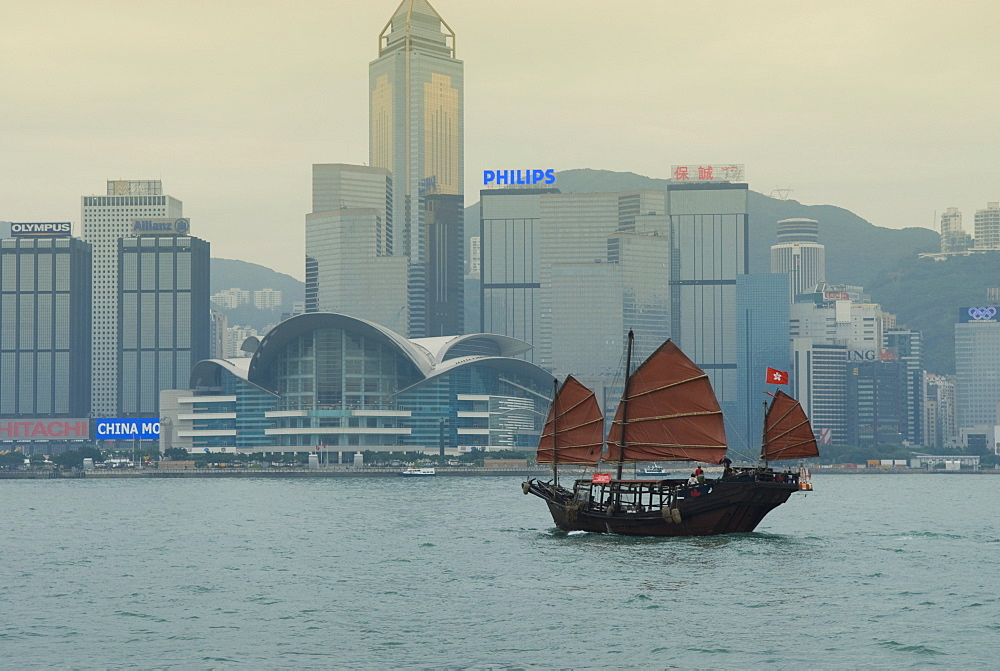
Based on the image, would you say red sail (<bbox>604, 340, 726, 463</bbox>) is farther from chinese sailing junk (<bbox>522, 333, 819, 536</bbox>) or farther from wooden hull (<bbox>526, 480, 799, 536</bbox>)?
wooden hull (<bbox>526, 480, 799, 536</bbox>)

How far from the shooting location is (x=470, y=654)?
40.5 m

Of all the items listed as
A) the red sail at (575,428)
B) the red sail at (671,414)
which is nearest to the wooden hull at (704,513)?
the red sail at (671,414)

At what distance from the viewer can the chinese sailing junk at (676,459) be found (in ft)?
238

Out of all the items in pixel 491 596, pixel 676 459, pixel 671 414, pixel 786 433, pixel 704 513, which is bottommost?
pixel 491 596

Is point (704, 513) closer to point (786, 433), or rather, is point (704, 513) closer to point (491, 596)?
point (786, 433)

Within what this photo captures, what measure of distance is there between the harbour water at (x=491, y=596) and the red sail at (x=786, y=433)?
14.8ft

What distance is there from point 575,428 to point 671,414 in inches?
348

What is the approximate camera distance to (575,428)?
3273 inches

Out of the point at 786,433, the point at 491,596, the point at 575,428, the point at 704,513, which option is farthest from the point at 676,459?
the point at 491,596

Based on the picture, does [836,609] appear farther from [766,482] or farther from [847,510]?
[847,510]

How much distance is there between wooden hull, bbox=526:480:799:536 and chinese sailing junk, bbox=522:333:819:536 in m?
0.05

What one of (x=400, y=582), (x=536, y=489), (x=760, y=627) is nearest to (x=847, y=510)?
(x=536, y=489)

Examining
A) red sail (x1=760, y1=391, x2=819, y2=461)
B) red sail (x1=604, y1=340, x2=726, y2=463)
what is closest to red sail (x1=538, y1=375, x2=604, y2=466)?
red sail (x1=604, y1=340, x2=726, y2=463)

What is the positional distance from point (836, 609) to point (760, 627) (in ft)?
Result: 16.8
